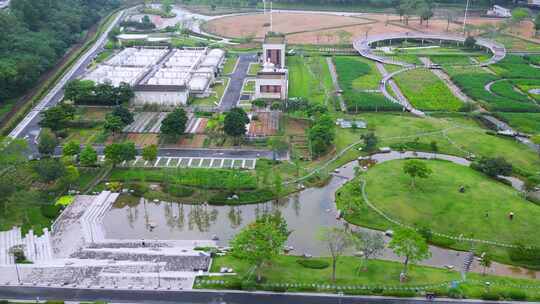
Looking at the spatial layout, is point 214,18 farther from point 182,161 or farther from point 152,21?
point 182,161

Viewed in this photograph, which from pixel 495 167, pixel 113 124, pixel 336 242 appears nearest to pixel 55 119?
pixel 113 124

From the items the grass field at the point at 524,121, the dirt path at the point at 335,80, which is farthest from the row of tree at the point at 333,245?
the dirt path at the point at 335,80

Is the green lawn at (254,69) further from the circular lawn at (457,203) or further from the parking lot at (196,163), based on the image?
the circular lawn at (457,203)

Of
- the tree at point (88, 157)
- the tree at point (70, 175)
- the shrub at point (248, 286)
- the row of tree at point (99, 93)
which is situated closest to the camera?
the shrub at point (248, 286)

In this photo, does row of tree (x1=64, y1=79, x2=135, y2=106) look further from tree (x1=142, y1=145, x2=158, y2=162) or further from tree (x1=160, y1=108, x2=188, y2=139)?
tree (x1=142, y1=145, x2=158, y2=162)

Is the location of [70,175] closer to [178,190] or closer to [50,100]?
[178,190]

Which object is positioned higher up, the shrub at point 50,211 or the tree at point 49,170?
the tree at point 49,170

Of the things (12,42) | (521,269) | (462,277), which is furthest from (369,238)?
(12,42)
